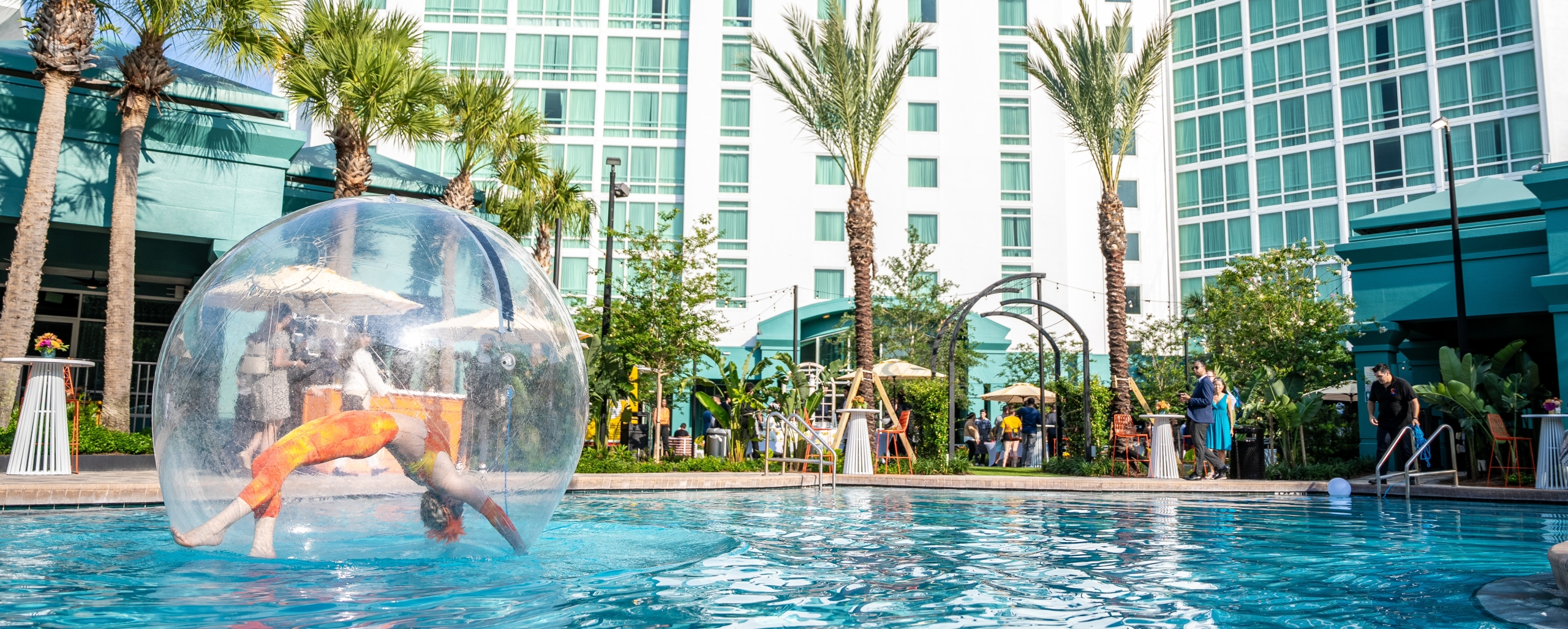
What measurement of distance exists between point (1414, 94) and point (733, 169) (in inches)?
1127

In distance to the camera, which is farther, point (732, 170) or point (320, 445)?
point (732, 170)

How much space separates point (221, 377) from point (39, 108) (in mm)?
15645

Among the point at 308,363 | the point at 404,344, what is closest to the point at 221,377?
the point at 308,363

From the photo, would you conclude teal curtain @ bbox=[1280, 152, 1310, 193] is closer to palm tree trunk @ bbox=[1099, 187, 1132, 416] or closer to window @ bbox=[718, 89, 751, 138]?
window @ bbox=[718, 89, 751, 138]

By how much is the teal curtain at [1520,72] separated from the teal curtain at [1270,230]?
9.58 meters

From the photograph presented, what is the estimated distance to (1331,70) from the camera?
46.0 metres

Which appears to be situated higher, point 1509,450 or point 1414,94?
point 1414,94

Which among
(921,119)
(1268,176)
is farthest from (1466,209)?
(1268,176)

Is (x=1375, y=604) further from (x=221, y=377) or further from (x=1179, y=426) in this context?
(x=1179, y=426)

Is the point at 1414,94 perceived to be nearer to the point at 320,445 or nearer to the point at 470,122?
the point at 470,122

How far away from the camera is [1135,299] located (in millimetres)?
45812

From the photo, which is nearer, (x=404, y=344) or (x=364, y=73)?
(x=404, y=344)

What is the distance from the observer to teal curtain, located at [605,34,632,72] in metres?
45.7

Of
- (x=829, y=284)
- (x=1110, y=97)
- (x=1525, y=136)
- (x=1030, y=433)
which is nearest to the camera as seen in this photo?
(x=1110, y=97)
